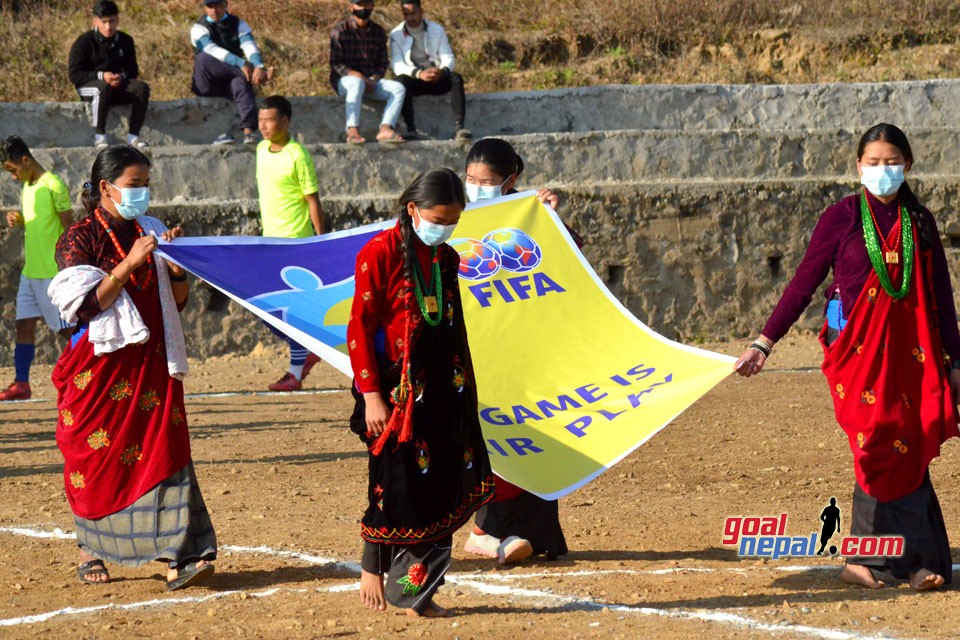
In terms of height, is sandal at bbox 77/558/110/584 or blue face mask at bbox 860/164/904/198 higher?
blue face mask at bbox 860/164/904/198

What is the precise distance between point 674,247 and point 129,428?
941 cm

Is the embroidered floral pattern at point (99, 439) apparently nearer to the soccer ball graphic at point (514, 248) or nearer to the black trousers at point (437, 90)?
the soccer ball graphic at point (514, 248)

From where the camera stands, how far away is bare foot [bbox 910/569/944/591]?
571cm

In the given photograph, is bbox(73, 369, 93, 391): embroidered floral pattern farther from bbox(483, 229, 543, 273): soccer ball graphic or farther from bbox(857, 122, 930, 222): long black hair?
bbox(857, 122, 930, 222): long black hair

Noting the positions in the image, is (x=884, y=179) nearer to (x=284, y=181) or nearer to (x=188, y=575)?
(x=188, y=575)

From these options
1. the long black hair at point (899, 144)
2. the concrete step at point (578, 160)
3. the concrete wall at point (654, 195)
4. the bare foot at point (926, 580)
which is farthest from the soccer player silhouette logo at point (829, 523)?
the concrete step at point (578, 160)

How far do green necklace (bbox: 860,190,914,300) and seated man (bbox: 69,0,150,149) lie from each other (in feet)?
31.3

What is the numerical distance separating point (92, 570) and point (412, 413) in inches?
67.3

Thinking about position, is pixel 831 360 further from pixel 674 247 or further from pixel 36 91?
pixel 36 91

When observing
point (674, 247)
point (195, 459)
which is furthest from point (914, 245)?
point (674, 247)

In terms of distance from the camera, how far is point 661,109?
53.8 feet

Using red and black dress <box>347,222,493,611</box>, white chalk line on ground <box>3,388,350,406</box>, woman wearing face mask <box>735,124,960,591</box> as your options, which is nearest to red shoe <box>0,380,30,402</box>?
white chalk line on ground <box>3,388,350,406</box>

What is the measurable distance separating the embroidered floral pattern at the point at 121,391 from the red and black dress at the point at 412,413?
1.07 metres

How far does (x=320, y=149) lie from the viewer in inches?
568
